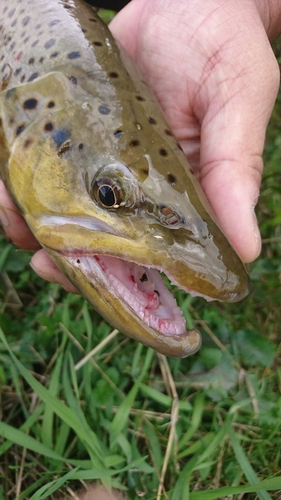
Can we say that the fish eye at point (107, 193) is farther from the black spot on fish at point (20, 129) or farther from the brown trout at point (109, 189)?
the black spot on fish at point (20, 129)

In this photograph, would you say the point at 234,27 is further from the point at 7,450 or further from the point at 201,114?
the point at 7,450

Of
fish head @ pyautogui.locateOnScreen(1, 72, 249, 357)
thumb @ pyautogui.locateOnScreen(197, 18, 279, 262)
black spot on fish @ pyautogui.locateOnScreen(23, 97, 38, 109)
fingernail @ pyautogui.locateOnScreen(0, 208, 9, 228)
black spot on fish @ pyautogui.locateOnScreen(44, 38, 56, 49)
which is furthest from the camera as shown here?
fingernail @ pyautogui.locateOnScreen(0, 208, 9, 228)

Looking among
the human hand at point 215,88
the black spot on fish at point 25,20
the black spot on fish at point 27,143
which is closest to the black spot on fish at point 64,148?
the black spot on fish at point 27,143

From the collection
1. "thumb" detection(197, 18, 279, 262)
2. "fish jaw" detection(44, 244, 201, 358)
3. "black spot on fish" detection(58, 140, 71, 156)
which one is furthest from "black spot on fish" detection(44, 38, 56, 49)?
"fish jaw" detection(44, 244, 201, 358)

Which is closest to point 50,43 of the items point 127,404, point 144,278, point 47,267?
→ point 47,267

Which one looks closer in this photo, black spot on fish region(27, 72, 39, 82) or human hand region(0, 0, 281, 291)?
human hand region(0, 0, 281, 291)

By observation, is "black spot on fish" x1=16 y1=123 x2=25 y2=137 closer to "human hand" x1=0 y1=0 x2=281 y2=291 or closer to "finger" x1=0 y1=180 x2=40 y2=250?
"finger" x1=0 y1=180 x2=40 y2=250
